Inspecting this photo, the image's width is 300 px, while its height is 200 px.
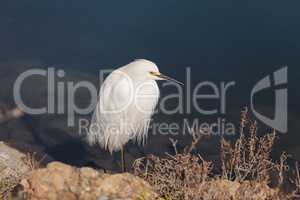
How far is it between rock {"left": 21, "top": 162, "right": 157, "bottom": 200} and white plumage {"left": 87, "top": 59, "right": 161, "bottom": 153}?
2502 mm

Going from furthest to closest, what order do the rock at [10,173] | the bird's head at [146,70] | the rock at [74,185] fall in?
the bird's head at [146,70], the rock at [10,173], the rock at [74,185]

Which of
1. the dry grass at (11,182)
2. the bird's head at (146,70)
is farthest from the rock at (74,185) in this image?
the bird's head at (146,70)

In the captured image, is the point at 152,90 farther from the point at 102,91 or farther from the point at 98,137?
the point at 98,137

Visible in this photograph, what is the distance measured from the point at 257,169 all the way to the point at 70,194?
1.16 metres

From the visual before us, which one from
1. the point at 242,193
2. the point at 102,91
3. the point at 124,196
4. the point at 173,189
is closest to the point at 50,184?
the point at 124,196

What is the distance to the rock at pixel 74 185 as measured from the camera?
3207 millimetres

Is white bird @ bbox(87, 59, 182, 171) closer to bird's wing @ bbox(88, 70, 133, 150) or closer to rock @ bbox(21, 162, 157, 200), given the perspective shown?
bird's wing @ bbox(88, 70, 133, 150)

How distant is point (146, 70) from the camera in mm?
5715

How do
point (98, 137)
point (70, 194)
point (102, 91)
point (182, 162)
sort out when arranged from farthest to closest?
point (98, 137)
point (102, 91)
point (182, 162)
point (70, 194)

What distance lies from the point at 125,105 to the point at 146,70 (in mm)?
591

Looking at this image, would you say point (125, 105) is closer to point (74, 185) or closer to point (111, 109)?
point (111, 109)

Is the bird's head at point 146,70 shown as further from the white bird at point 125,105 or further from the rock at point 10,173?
the rock at point 10,173

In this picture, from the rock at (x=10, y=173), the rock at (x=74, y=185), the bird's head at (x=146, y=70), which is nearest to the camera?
the rock at (x=74, y=185)

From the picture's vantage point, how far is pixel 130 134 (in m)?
6.69
